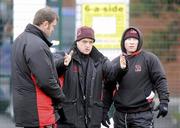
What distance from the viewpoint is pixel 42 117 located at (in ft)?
21.2

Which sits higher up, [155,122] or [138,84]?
[138,84]

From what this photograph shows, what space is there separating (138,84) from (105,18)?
2.12 meters

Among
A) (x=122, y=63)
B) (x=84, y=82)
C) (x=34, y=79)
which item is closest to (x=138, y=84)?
(x=122, y=63)

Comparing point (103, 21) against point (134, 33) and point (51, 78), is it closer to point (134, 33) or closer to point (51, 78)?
point (134, 33)

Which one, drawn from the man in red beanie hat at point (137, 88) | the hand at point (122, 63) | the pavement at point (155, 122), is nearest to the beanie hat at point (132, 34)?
the man in red beanie hat at point (137, 88)

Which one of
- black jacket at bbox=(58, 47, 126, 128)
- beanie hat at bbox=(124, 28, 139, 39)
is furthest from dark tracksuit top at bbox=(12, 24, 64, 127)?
beanie hat at bbox=(124, 28, 139, 39)

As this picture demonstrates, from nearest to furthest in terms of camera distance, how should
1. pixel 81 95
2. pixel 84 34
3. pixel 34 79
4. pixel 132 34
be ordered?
1. pixel 34 79
2. pixel 81 95
3. pixel 84 34
4. pixel 132 34

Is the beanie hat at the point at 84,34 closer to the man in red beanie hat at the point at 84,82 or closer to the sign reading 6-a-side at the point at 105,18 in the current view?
the man in red beanie hat at the point at 84,82

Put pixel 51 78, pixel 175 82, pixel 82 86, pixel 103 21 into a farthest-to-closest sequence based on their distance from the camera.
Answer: pixel 175 82, pixel 103 21, pixel 82 86, pixel 51 78

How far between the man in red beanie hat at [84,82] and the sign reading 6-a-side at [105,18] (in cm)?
207

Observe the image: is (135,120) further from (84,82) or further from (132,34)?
(132,34)

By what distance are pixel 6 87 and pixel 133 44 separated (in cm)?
295

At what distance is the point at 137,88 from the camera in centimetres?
732

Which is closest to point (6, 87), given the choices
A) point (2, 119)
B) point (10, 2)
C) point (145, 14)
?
point (2, 119)
